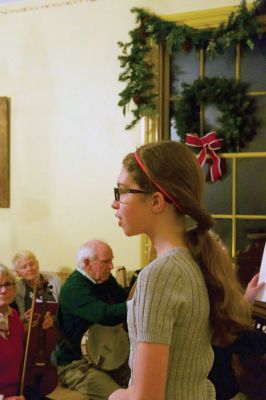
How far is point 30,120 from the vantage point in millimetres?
4465

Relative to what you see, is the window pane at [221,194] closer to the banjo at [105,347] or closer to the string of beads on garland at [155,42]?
the string of beads on garland at [155,42]

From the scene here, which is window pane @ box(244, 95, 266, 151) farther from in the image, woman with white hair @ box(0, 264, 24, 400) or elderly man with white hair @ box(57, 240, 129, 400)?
woman with white hair @ box(0, 264, 24, 400)

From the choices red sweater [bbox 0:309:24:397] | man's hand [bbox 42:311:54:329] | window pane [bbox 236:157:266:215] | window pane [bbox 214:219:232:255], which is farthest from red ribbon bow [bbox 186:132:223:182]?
red sweater [bbox 0:309:24:397]

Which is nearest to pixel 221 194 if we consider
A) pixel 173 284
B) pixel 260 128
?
pixel 260 128

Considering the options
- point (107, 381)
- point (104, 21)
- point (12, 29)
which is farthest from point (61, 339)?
point (12, 29)

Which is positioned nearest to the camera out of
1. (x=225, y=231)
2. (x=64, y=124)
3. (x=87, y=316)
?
(x=87, y=316)

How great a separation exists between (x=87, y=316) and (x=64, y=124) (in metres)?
2.15

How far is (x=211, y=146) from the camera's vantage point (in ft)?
12.6

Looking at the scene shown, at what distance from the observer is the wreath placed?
3.77 metres

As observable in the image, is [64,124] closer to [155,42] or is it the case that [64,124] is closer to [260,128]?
[155,42]

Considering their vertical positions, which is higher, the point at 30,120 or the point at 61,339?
the point at 30,120

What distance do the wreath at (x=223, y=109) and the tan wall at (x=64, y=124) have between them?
0.43 metres

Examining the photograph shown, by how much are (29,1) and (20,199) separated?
1.71m

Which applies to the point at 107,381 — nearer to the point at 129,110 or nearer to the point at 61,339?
the point at 61,339
